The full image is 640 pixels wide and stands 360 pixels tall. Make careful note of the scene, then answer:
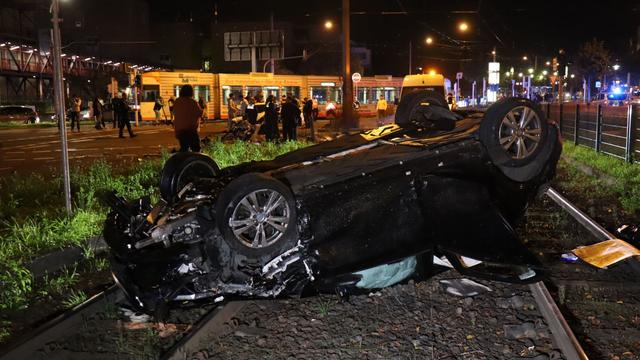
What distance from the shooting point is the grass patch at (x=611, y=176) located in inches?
392

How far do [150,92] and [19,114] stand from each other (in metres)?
10.6

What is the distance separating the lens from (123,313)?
5.12 m

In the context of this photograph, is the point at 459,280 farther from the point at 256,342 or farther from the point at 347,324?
the point at 256,342

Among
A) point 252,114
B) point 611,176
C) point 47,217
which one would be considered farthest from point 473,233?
point 252,114

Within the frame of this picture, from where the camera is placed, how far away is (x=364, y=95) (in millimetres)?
44219

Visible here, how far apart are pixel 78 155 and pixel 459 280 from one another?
1522cm

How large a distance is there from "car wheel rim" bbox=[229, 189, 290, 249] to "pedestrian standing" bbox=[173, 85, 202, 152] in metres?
7.11

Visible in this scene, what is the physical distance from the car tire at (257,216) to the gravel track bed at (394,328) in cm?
61

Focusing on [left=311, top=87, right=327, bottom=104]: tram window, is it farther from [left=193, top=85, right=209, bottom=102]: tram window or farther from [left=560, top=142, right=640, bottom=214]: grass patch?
[left=560, top=142, right=640, bottom=214]: grass patch

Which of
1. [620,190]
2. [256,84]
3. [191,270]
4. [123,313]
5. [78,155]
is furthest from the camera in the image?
[256,84]

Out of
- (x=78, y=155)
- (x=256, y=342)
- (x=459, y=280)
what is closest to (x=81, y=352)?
(x=256, y=342)

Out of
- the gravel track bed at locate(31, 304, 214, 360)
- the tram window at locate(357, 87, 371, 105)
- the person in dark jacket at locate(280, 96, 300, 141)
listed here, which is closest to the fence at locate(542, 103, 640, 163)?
the gravel track bed at locate(31, 304, 214, 360)

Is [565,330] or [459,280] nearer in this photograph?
[565,330]

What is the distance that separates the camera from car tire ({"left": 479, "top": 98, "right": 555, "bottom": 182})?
5.34 metres
